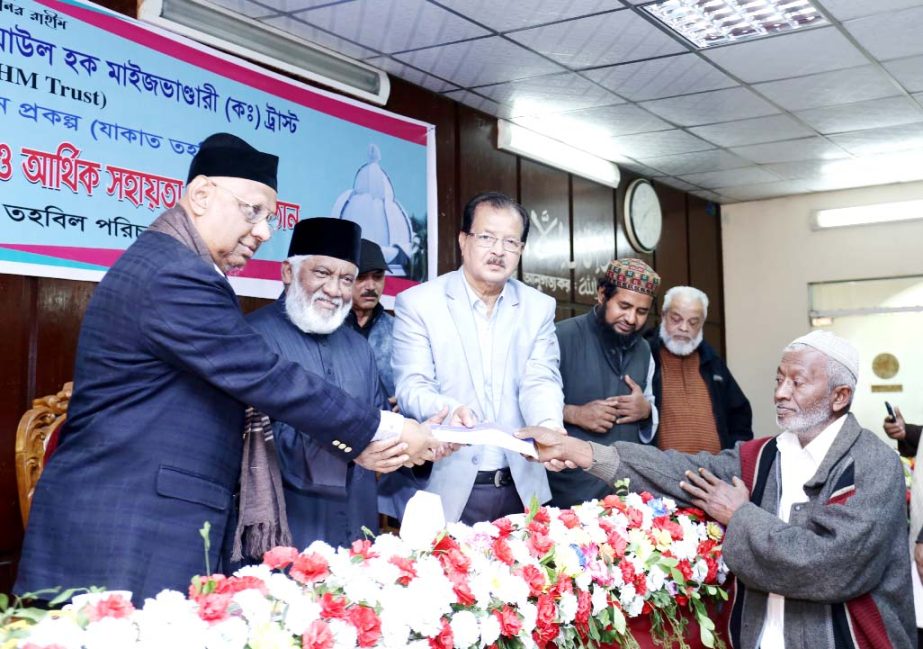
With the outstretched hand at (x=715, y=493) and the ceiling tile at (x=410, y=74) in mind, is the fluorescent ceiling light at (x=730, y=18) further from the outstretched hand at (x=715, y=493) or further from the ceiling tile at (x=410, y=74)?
the outstretched hand at (x=715, y=493)

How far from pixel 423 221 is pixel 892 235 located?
5100mm

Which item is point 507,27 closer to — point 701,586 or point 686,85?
point 686,85

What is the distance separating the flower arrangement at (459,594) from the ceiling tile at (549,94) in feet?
11.5

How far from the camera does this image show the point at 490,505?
280 centimetres

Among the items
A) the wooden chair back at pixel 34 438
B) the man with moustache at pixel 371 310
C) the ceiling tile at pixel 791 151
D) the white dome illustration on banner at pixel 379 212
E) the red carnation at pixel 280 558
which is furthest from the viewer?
the ceiling tile at pixel 791 151

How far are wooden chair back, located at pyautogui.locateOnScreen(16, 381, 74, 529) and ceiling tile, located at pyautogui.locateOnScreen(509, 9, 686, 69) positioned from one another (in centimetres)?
282

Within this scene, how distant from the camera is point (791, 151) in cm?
723

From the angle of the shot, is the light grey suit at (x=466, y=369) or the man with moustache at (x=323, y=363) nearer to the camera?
the man with moustache at (x=323, y=363)

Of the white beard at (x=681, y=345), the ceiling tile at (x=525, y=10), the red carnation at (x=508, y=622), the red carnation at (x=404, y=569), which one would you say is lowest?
the red carnation at (x=508, y=622)

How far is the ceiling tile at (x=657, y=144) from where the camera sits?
22.1ft

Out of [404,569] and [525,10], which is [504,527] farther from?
[525,10]

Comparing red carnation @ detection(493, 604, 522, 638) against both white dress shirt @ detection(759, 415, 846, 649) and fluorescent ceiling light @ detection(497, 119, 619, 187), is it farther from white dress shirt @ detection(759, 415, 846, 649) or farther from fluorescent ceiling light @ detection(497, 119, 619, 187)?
fluorescent ceiling light @ detection(497, 119, 619, 187)

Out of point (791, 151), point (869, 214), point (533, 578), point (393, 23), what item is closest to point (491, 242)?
point (533, 578)

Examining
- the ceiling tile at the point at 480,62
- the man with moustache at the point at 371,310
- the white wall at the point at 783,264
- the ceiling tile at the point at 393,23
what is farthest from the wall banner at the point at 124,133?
the white wall at the point at 783,264
